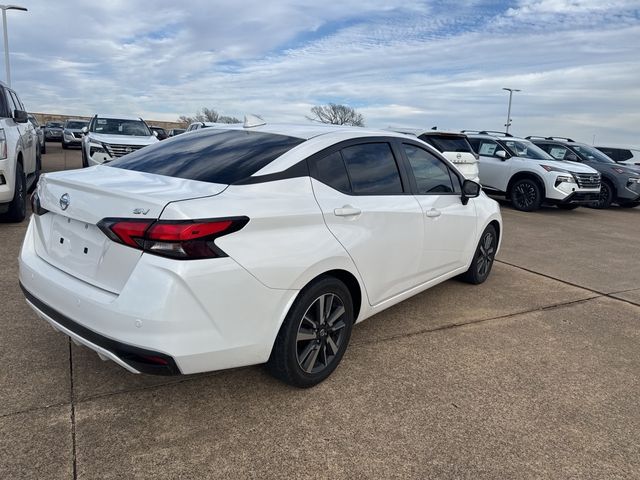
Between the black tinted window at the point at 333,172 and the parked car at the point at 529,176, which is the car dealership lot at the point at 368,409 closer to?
the black tinted window at the point at 333,172

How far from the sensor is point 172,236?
7.47 ft

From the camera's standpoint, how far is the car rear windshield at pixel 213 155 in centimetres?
284

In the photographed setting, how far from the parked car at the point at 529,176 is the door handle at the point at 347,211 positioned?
10.1 meters

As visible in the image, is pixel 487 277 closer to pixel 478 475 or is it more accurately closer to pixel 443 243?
pixel 443 243

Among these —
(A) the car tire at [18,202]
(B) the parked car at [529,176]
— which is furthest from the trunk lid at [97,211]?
(B) the parked car at [529,176]

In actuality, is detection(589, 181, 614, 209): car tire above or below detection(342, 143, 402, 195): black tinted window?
below

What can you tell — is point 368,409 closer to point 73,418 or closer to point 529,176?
point 73,418

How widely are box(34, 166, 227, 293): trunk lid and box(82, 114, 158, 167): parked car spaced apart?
7550 mm

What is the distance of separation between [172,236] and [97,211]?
50cm

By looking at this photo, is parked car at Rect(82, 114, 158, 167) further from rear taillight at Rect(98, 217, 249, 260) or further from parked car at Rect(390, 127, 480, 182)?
rear taillight at Rect(98, 217, 249, 260)

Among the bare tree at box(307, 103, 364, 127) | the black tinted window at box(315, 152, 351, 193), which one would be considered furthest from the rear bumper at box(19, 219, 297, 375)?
the bare tree at box(307, 103, 364, 127)

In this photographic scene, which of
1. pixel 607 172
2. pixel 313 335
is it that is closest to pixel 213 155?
pixel 313 335

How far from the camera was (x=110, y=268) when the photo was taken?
2.43 metres

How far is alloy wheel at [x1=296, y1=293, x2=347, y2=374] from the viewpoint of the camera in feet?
9.59
